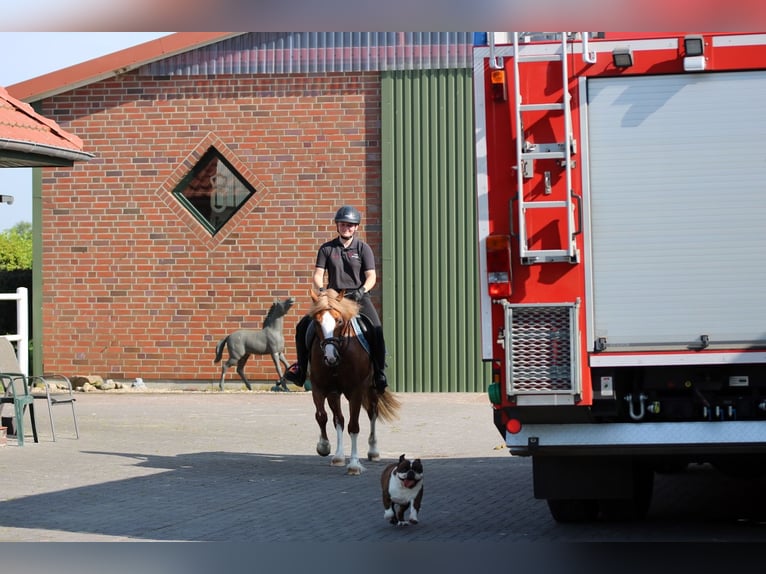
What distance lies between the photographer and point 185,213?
2192 cm

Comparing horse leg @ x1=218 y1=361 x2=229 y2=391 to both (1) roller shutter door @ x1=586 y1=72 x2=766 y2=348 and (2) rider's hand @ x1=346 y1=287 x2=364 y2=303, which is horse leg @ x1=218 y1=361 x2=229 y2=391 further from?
(1) roller shutter door @ x1=586 y1=72 x2=766 y2=348

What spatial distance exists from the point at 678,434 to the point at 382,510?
257 cm

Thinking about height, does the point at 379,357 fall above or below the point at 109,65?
below

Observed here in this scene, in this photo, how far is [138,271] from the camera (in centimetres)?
2198

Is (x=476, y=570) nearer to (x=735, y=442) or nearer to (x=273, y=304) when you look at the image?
(x=735, y=442)

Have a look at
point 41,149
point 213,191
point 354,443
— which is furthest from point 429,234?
point 354,443

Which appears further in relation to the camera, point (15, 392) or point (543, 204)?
point (15, 392)

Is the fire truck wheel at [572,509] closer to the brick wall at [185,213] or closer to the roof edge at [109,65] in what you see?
the brick wall at [185,213]

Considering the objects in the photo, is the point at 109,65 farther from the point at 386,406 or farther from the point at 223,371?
the point at 386,406

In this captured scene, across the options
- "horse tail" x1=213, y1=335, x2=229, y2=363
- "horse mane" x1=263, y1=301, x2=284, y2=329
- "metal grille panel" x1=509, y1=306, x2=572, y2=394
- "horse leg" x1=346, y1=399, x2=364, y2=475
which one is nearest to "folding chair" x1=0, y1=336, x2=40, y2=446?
"horse leg" x1=346, y1=399, x2=364, y2=475

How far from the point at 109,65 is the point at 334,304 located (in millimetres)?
11509

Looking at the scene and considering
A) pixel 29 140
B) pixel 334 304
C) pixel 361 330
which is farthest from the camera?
pixel 29 140

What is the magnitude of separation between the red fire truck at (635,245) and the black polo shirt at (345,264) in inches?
174
